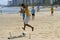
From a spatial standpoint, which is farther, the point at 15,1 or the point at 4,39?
the point at 15,1

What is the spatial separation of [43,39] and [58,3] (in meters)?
108

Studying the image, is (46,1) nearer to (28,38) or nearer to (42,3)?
(42,3)

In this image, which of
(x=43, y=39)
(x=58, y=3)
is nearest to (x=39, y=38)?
(x=43, y=39)

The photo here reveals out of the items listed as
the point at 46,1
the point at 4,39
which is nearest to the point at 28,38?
the point at 4,39

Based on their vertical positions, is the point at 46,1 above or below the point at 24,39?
below

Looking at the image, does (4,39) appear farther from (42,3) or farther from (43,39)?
(42,3)

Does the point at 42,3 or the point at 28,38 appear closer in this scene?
the point at 28,38

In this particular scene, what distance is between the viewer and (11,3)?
19025cm

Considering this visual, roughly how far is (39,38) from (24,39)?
2.18 ft

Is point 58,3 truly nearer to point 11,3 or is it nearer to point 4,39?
point 11,3

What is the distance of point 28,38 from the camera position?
9086 mm

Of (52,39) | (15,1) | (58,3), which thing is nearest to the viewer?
(52,39)

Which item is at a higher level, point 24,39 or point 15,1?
point 24,39

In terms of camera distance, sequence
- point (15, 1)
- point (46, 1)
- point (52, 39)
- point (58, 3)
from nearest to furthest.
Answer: point (52, 39), point (58, 3), point (46, 1), point (15, 1)
